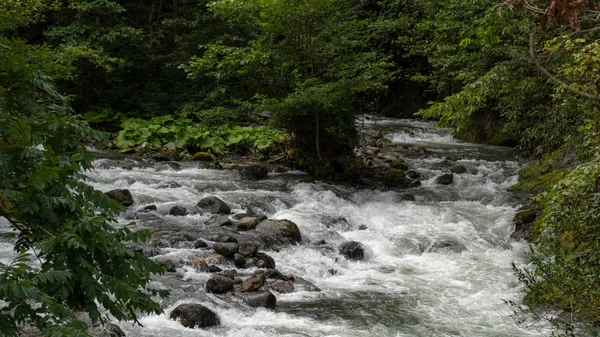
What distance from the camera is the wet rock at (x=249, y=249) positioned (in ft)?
31.6

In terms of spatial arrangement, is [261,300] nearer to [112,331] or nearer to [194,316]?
[194,316]

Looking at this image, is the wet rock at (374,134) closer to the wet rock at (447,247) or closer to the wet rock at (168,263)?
the wet rock at (447,247)

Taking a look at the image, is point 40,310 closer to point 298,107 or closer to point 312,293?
point 312,293

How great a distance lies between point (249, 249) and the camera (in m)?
9.70

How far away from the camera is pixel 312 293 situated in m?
8.61

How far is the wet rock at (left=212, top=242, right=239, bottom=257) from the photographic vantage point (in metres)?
9.54

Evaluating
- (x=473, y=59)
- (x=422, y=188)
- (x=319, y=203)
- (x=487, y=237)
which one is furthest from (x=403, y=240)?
(x=473, y=59)

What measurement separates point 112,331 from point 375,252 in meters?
5.40

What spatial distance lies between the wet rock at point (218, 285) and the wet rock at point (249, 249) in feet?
4.48

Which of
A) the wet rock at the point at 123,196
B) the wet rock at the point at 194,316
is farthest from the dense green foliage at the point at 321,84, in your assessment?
the wet rock at the point at 123,196

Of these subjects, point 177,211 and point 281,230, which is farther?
point 177,211

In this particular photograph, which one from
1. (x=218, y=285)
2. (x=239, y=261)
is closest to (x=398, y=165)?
(x=239, y=261)

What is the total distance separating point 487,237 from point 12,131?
9.66 meters

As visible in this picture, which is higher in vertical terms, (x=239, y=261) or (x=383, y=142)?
(x=383, y=142)
